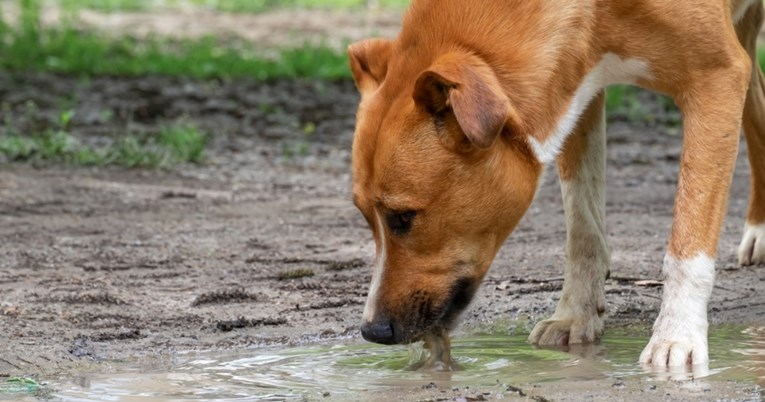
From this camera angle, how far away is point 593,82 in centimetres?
528

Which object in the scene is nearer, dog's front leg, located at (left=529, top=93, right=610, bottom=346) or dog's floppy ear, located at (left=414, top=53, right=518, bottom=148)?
dog's floppy ear, located at (left=414, top=53, right=518, bottom=148)

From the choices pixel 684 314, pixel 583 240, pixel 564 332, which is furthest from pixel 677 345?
pixel 583 240

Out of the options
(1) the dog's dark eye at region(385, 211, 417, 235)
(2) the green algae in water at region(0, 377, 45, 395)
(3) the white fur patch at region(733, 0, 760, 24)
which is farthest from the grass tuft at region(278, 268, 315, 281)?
(3) the white fur patch at region(733, 0, 760, 24)

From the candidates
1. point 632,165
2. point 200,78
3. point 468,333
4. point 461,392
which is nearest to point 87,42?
point 200,78

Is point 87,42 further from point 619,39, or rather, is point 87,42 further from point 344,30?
point 619,39

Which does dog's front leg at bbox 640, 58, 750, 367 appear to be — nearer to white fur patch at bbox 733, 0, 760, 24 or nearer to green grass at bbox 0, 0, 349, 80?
white fur patch at bbox 733, 0, 760, 24

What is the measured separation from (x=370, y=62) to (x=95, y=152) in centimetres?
497

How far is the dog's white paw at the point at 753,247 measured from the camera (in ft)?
22.1

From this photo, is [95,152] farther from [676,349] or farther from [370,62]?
[676,349]

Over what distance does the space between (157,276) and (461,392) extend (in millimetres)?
2471

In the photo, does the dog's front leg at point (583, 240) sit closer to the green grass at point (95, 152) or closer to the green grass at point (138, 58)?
the green grass at point (95, 152)

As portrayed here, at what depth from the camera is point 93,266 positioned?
6770 millimetres

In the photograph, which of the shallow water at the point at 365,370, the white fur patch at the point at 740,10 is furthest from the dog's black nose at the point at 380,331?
the white fur patch at the point at 740,10

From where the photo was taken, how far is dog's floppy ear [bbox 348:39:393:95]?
5.26 metres
